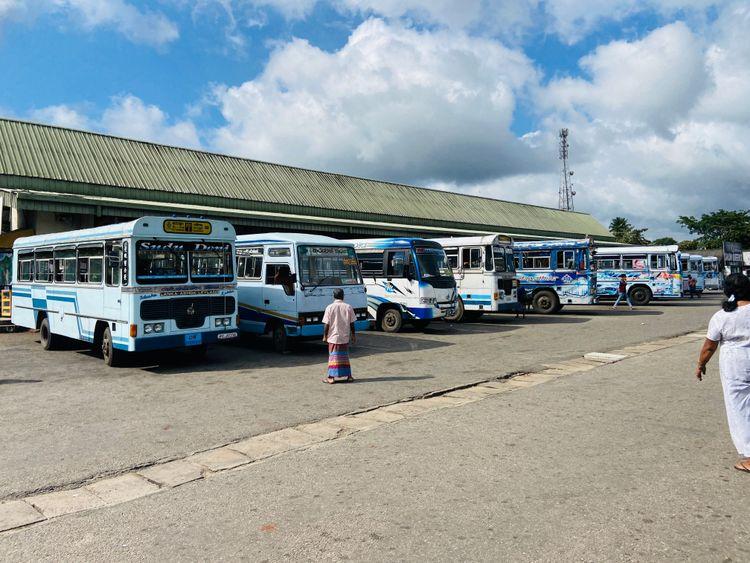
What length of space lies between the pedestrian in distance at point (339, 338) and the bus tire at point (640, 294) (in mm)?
21870

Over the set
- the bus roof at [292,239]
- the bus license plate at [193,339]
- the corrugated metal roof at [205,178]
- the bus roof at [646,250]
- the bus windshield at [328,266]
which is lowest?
the bus license plate at [193,339]

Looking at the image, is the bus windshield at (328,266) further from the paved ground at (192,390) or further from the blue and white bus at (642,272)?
the blue and white bus at (642,272)

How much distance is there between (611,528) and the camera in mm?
4098

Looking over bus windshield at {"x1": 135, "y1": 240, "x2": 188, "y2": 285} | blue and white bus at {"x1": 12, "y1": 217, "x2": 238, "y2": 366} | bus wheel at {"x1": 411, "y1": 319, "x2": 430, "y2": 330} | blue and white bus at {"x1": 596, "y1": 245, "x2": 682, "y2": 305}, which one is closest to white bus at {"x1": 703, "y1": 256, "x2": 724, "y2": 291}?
blue and white bus at {"x1": 596, "y1": 245, "x2": 682, "y2": 305}

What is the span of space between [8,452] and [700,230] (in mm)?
81448

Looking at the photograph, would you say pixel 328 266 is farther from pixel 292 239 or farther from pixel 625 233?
pixel 625 233

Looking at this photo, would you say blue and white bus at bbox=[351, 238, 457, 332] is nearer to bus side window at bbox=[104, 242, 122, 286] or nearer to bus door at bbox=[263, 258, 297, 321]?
bus door at bbox=[263, 258, 297, 321]

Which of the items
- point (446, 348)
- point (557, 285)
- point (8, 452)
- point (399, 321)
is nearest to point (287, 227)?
point (399, 321)

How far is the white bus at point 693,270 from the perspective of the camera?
119 ft

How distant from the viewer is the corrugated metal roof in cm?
2139

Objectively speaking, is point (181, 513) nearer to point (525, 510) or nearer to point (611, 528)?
point (525, 510)

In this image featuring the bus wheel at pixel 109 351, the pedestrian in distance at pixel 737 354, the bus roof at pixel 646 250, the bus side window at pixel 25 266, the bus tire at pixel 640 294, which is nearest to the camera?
the pedestrian in distance at pixel 737 354

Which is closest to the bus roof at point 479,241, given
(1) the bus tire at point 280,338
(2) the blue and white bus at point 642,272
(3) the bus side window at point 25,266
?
(1) the bus tire at point 280,338

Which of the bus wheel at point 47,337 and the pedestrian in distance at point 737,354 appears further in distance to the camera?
the bus wheel at point 47,337
